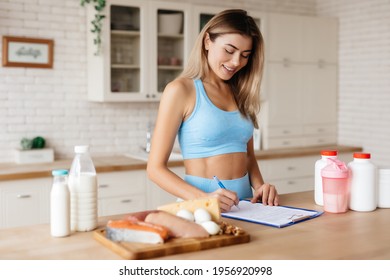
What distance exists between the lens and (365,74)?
5.39 metres

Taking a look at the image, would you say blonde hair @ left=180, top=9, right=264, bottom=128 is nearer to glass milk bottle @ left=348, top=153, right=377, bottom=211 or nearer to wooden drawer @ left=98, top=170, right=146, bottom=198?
glass milk bottle @ left=348, top=153, right=377, bottom=211

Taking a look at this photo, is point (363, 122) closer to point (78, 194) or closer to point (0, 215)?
point (0, 215)

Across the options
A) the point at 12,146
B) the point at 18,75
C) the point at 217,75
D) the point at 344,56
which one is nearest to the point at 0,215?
the point at 12,146

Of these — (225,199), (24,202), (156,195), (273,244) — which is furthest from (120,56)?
(273,244)

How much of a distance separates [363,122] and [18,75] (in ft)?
11.4

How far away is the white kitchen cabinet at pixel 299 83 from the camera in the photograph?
529 centimetres

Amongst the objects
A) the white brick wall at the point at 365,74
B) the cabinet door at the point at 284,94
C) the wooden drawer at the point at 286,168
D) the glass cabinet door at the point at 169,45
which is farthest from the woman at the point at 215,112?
the white brick wall at the point at 365,74

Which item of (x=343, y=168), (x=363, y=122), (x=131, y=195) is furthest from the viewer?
(x=363, y=122)

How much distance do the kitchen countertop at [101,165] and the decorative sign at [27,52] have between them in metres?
0.84

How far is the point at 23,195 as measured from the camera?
379 cm

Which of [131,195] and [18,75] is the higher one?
[18,75]

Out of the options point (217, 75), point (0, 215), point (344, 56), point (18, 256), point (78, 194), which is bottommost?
A: point (0, 215)

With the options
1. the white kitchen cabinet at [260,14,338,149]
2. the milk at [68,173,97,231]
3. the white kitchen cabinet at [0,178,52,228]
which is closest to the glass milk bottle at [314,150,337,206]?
the milk at [68,173,97,231]

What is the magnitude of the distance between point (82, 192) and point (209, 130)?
770mm
